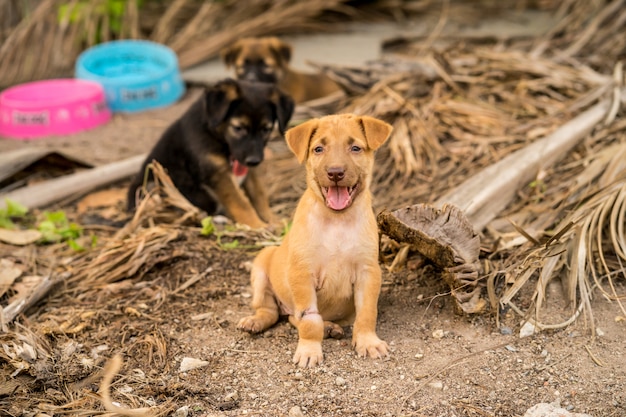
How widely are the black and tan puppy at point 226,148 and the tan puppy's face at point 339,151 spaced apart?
2182 mm

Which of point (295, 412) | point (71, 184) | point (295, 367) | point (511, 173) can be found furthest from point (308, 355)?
point (71, 184)

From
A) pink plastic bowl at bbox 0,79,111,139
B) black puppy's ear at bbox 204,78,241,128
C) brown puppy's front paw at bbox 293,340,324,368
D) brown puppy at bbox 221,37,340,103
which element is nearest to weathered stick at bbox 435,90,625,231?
brown puppy's front paw at bbox 293,340,324,368

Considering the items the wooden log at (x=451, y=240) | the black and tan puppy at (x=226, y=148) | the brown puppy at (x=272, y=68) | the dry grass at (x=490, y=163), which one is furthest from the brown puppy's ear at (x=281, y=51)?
the wooden log at (x=451, y=240)

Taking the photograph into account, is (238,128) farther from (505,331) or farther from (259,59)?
(505,331)

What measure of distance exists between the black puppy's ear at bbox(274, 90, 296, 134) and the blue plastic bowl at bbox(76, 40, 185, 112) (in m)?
3.49

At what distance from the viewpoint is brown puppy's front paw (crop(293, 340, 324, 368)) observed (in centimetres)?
444

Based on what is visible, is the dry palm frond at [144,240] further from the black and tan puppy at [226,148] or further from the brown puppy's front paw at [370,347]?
the brown puppy's front paw at [370,347]

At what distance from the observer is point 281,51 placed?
8.88m

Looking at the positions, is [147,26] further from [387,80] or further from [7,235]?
[7,235]

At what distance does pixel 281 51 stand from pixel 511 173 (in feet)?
11.9

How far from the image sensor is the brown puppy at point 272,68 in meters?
8.66

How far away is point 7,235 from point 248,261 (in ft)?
6.77

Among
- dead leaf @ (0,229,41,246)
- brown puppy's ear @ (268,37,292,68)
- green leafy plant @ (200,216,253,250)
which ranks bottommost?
dead leaf @ (0,229,41,246)

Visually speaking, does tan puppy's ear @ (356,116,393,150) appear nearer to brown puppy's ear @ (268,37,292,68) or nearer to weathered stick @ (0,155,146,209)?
weathered stick @ (0,155,146,209)
